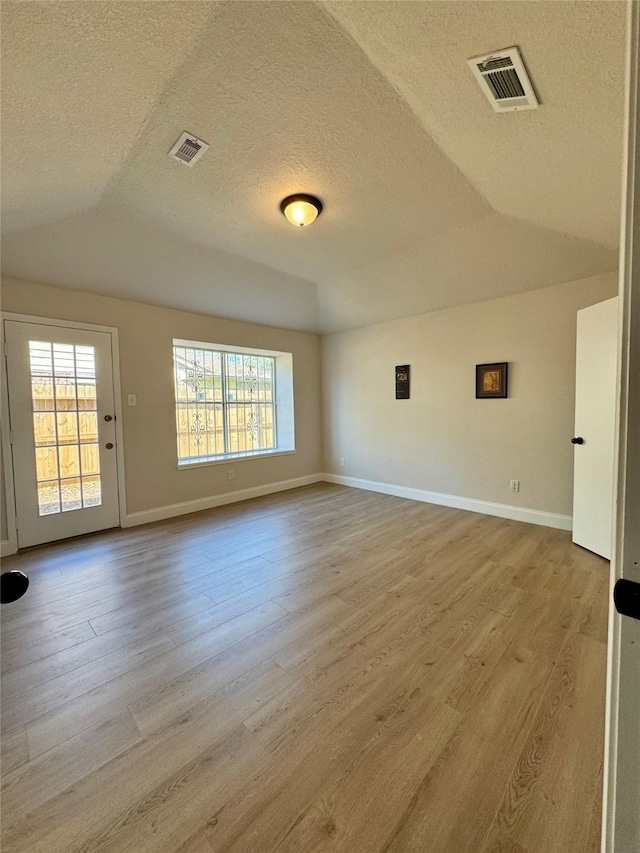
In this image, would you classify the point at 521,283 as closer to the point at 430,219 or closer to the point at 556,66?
the point at 430,219

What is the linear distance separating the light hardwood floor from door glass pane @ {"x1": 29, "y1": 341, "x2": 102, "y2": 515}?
780 mm

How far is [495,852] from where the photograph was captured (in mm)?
980

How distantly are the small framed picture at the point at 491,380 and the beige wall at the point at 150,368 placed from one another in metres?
2.85

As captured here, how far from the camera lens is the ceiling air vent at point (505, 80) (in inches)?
55.2

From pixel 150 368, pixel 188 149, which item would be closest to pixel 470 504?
pixel 150 368

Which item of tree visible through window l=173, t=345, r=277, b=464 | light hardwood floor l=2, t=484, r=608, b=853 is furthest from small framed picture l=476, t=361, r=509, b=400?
tree visible through window l=173, t=345, r=277, b=464

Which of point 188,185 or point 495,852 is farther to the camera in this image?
→ point 188,185

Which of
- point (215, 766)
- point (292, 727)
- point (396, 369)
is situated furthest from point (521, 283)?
point (215, 766)

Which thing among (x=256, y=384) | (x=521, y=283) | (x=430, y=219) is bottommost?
(x=256, y=384)

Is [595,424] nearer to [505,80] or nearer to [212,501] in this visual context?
[505,80]

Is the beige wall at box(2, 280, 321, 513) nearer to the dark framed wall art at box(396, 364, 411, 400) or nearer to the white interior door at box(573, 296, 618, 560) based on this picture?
the dark framed wall art at box(396, 364, 411, 400)

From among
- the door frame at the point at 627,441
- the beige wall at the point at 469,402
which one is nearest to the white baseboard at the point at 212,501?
the beige wall at the point at 469,402

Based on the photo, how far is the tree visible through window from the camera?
14.6ft

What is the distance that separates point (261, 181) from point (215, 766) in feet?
9.95
